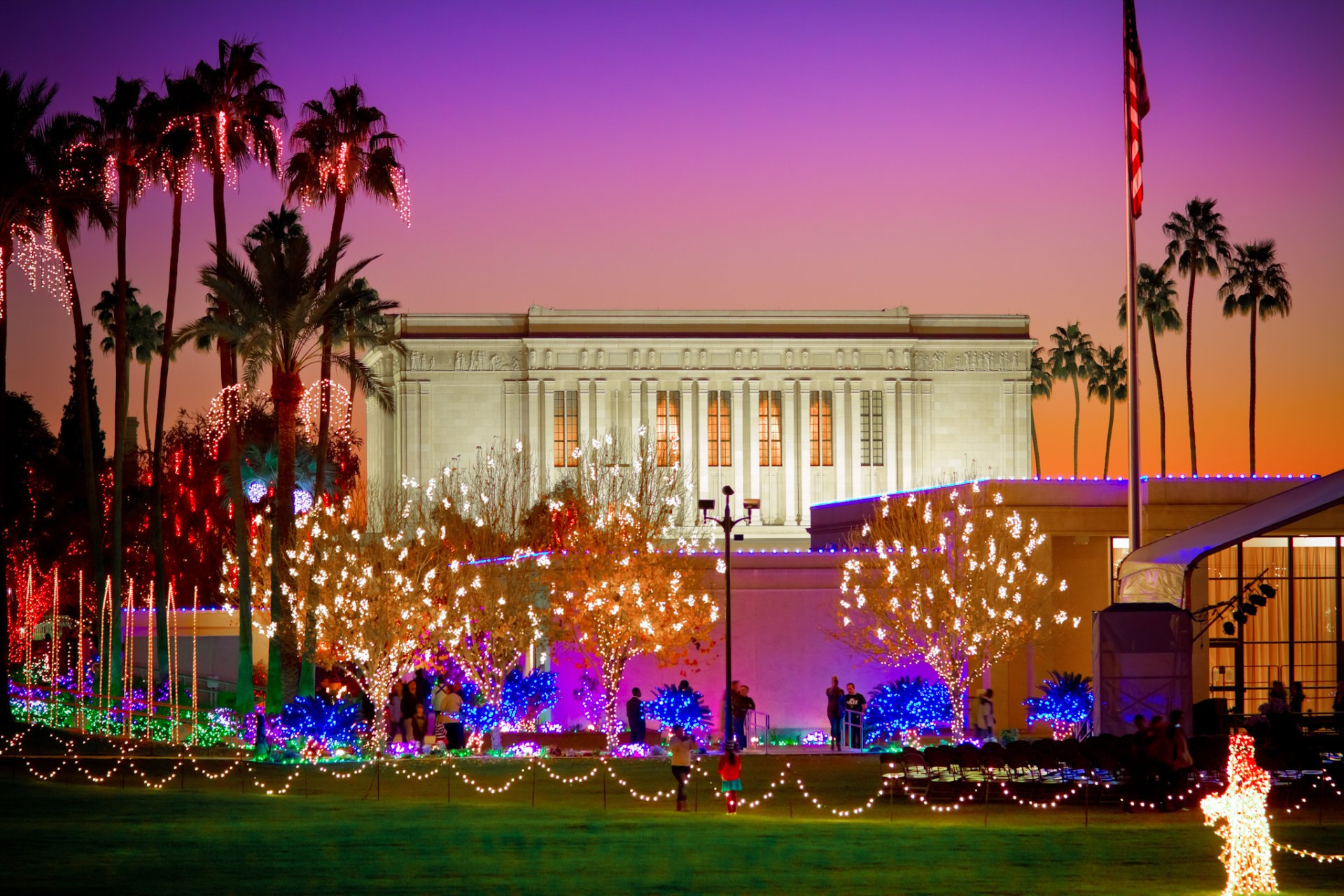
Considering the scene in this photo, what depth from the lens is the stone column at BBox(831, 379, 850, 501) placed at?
84.8m

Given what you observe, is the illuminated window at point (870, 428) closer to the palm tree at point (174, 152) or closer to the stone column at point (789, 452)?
the stone column at point (789, 452)

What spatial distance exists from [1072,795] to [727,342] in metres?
62.2

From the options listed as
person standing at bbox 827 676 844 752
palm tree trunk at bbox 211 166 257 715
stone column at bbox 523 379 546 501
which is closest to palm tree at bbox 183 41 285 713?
palm tree trunk at bbox 211 166 257 715

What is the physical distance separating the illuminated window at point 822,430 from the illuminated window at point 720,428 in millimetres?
4020

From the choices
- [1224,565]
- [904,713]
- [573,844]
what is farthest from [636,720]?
[573,844]

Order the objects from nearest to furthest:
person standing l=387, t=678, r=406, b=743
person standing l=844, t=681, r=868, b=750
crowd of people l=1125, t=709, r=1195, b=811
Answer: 1. crowd of people l=1125, t=709, r=1195, b=811
2. person standing l=387, t=678, r=406, b=743
3. person standing l=844, t=681, r=868, b=750

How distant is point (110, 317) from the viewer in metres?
70.9

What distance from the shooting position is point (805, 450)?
278ft

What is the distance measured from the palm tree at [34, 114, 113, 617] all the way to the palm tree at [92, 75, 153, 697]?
0.72m

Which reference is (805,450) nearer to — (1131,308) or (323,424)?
(323,424)

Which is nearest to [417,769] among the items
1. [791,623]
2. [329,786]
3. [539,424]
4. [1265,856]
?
[329,786]

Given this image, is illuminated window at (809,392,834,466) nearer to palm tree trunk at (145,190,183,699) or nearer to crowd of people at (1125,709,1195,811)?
palm tree trunk at (145,190,183,699)

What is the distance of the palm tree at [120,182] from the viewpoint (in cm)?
4272

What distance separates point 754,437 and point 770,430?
1042 millimetres
